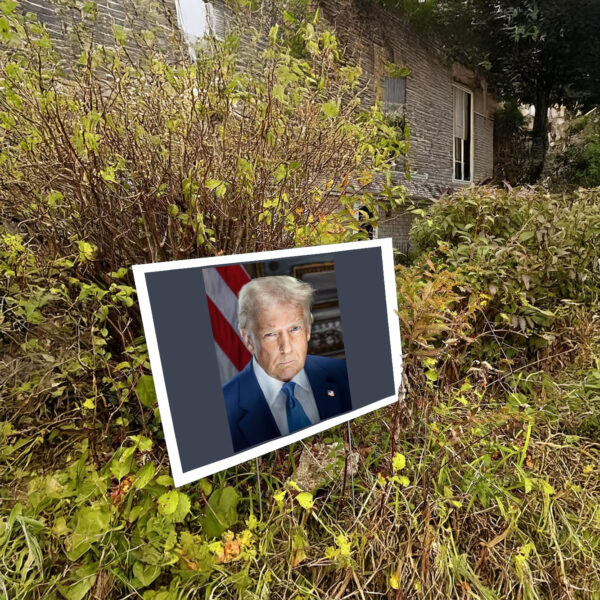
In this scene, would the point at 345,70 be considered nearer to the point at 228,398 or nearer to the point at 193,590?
the point at 228,398

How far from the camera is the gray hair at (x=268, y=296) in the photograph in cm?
136

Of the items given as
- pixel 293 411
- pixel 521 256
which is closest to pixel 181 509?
pixel 293 411

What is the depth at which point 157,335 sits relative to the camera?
1159 millimetres

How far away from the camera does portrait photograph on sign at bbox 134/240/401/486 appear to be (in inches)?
46.7

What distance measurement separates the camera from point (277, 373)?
1428 mm

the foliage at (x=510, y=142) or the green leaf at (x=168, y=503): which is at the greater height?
the foliage at (x=510, y=142)

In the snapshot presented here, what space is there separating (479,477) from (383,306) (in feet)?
2.70

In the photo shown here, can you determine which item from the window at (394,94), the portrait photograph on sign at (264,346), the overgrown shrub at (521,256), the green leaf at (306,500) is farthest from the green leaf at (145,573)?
the window at (394,94)

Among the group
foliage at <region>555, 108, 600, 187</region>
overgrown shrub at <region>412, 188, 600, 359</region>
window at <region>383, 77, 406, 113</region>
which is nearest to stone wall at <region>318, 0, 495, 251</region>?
window at <region>383, 77, 406, 113</region>

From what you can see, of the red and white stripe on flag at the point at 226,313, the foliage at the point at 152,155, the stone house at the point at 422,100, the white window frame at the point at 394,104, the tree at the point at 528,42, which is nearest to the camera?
the red and white stripe on flag at the point at 226,313

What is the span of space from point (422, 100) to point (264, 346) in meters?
10.8

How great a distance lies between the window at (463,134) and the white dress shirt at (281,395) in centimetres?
1185

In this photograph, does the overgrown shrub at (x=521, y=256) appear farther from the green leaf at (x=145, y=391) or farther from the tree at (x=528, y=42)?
the tree at (x=528, y=42)

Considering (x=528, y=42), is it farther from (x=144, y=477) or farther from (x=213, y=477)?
(x=144, y=477)
